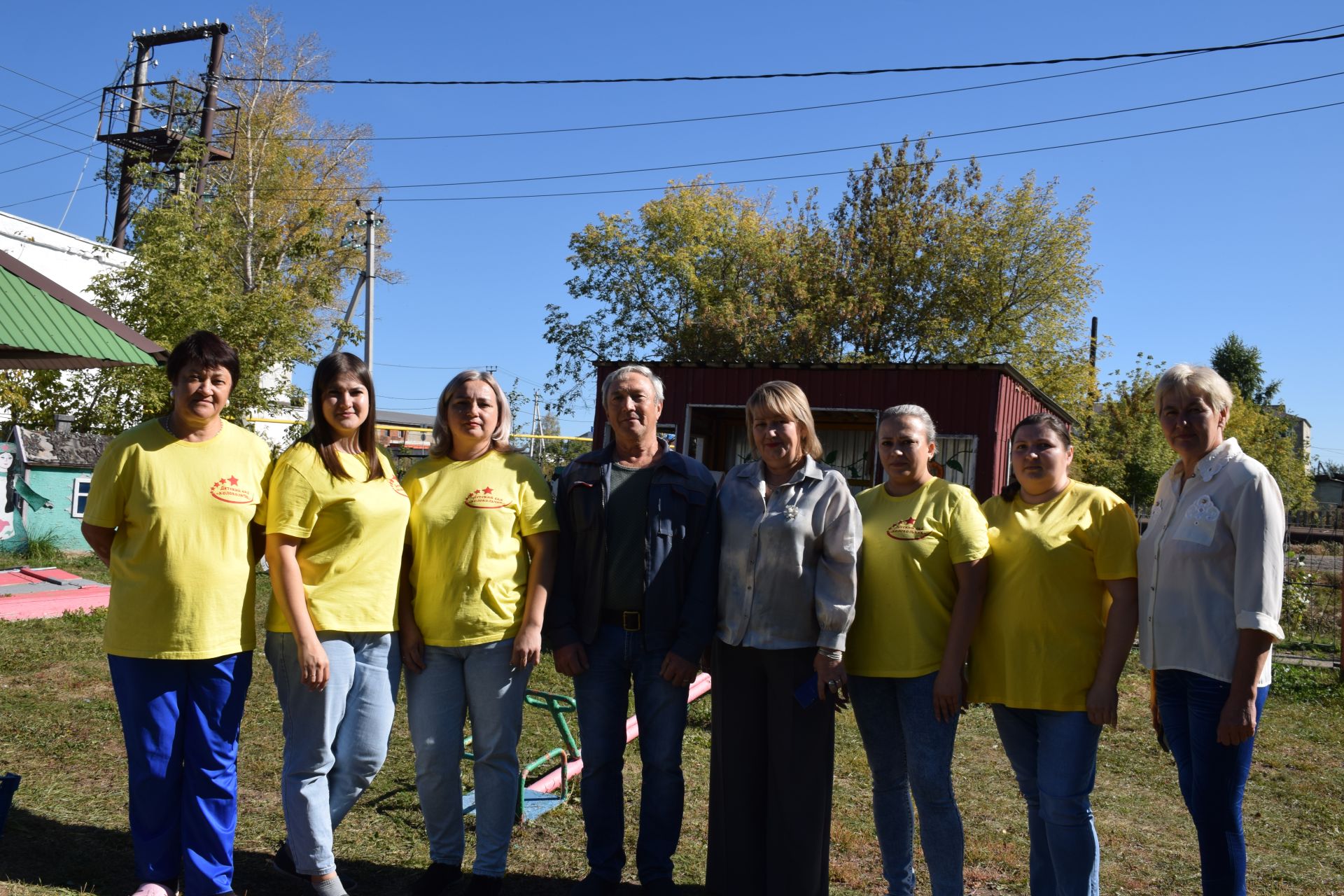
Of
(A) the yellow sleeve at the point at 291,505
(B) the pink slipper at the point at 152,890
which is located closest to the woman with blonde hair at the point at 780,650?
(A) the yellow sleeve at the point at 291,505

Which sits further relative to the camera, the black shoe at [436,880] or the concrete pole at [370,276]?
the concrete pole at [370,276]

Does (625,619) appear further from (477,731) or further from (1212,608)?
(1212,608)

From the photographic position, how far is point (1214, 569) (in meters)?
2.93

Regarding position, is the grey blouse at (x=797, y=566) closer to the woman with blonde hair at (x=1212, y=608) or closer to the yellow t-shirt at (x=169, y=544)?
the woman with blonde hair at (x=1212, y=608)

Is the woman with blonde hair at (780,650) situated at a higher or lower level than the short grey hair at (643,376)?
lower

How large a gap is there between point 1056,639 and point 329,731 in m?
2.32

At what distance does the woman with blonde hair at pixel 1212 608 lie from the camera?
2814 mm

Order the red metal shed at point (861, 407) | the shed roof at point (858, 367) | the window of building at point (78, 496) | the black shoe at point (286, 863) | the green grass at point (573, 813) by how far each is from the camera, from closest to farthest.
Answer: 1. the black shoe at point (286, 863)
2. the green grass at point (573, 813)
3. the window of building at point (78, 496)
4. the shed roof at point (858, 367)
5. the red metal shed at point (861, 407)

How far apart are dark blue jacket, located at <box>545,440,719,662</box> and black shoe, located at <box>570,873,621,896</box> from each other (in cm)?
81

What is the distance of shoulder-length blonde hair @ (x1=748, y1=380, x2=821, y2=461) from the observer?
132 inches

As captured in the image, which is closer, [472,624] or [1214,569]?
[1214,569]

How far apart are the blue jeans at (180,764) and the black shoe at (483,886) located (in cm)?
78

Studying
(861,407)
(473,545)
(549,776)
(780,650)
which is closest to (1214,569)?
(780,650)

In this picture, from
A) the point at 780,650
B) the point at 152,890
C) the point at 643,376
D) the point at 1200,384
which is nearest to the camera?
the point at 1200,384
